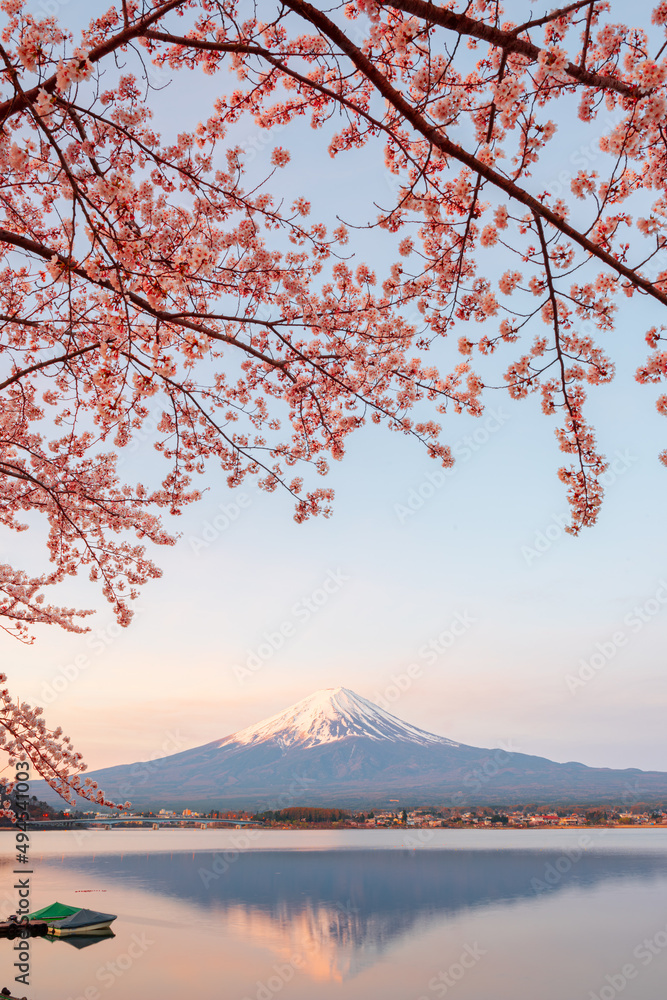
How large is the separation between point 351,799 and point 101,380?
405 ft

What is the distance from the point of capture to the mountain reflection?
31.8 metres

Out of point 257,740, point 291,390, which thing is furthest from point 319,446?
point 257,740

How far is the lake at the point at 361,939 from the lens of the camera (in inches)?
883

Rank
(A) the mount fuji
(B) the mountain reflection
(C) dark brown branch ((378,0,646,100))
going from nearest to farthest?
(C) dark brown branch ((378,0,646,100)) → (B) the mountain reflection → (A) the mount fuji

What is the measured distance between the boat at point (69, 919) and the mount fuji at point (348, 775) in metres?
82.3

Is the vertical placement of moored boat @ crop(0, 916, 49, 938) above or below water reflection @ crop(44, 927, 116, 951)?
above

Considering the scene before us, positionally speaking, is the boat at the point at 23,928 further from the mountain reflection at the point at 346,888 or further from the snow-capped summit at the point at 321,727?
the snow-capped summit at the point at 321,727

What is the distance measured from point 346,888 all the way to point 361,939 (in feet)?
71.3

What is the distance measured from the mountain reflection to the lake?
0.65ft

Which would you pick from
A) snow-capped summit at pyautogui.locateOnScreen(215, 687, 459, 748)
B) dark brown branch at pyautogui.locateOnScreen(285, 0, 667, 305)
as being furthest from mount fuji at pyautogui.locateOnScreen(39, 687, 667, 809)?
dark brown branch at pyautogui.locateOnScreen(285, 0, 667, 305)

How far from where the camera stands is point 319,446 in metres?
5.04

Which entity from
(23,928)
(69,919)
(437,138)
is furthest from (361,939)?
(437,138)

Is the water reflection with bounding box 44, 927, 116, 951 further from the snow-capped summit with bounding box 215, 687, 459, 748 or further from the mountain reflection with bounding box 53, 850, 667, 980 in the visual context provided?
the snow-capped summit with bounding box 215, 687, 459, 748

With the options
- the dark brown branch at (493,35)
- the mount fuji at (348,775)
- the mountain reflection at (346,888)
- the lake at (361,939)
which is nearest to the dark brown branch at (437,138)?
the dark brown branch at (493,35)
